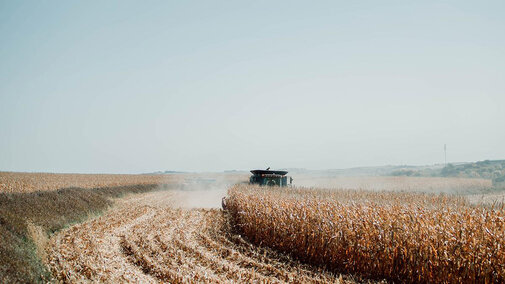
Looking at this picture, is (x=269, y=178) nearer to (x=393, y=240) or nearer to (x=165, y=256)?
(x=165, y=256)

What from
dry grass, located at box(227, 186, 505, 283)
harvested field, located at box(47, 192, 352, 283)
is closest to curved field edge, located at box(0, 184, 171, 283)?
harvested field, located at box(47, 192, 352, 283)

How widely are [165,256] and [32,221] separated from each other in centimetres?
525

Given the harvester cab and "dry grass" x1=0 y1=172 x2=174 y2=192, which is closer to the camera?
the harvester cab

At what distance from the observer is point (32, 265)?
8.61 m

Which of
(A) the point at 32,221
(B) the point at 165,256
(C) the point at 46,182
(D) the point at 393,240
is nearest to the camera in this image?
(D) the point at 393,240

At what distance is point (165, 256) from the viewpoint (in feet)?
Result: 33.3

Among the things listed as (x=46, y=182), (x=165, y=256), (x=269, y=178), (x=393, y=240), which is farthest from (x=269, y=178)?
(x=46, y=182)

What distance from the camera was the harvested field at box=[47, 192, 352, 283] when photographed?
8609 mm

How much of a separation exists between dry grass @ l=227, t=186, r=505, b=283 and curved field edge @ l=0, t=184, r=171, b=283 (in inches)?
248

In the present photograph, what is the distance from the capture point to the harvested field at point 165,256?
8609 mm

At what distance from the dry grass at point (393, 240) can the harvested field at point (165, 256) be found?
639 millimetres

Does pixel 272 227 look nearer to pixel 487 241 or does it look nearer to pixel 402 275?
pixel 402 275

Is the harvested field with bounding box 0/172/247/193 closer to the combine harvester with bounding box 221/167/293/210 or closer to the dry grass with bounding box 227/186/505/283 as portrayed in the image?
the combine harvester with bounding box 221/167/293/210

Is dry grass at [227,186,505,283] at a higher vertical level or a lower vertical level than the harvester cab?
lower
